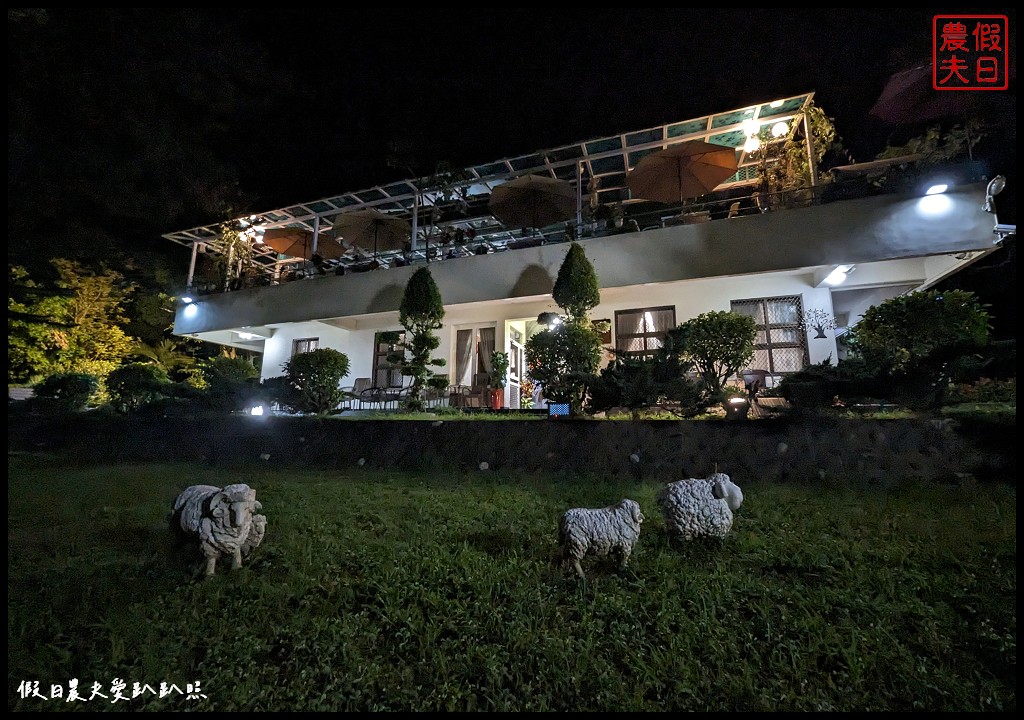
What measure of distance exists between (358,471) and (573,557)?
14.1ft

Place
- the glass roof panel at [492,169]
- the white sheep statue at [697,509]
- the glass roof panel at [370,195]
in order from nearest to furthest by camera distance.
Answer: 1. the white sheep statue at [697,509]
2. the glass roof panel at [492,169]
3. the glass roof panel at [370,195]

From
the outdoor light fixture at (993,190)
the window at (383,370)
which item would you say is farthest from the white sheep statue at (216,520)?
the outdoor light fixture at (993,190)

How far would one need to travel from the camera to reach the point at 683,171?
8.81 m

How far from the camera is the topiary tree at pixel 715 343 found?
627 centimetres

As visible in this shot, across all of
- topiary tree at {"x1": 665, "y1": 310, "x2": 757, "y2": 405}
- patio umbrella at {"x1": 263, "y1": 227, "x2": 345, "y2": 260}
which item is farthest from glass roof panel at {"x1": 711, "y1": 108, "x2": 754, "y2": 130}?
patio umbrella at {"x1": 263, "y1": 227, "x2": 345, "y2": 260}

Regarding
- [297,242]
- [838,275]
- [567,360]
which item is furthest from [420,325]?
[838,275]

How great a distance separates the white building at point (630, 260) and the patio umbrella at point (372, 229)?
78 cm

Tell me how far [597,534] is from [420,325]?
7.39m

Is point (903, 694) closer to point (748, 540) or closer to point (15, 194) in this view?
point (748, 540)

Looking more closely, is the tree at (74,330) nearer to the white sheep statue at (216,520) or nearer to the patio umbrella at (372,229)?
the patio umbrella at (372,229)

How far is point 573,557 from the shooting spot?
9.35 ft

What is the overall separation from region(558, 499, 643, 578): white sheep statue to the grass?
16 cm

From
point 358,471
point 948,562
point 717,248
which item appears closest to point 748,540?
point 948,562

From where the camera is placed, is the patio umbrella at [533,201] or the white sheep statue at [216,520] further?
the patio umbrella at [533,201]
